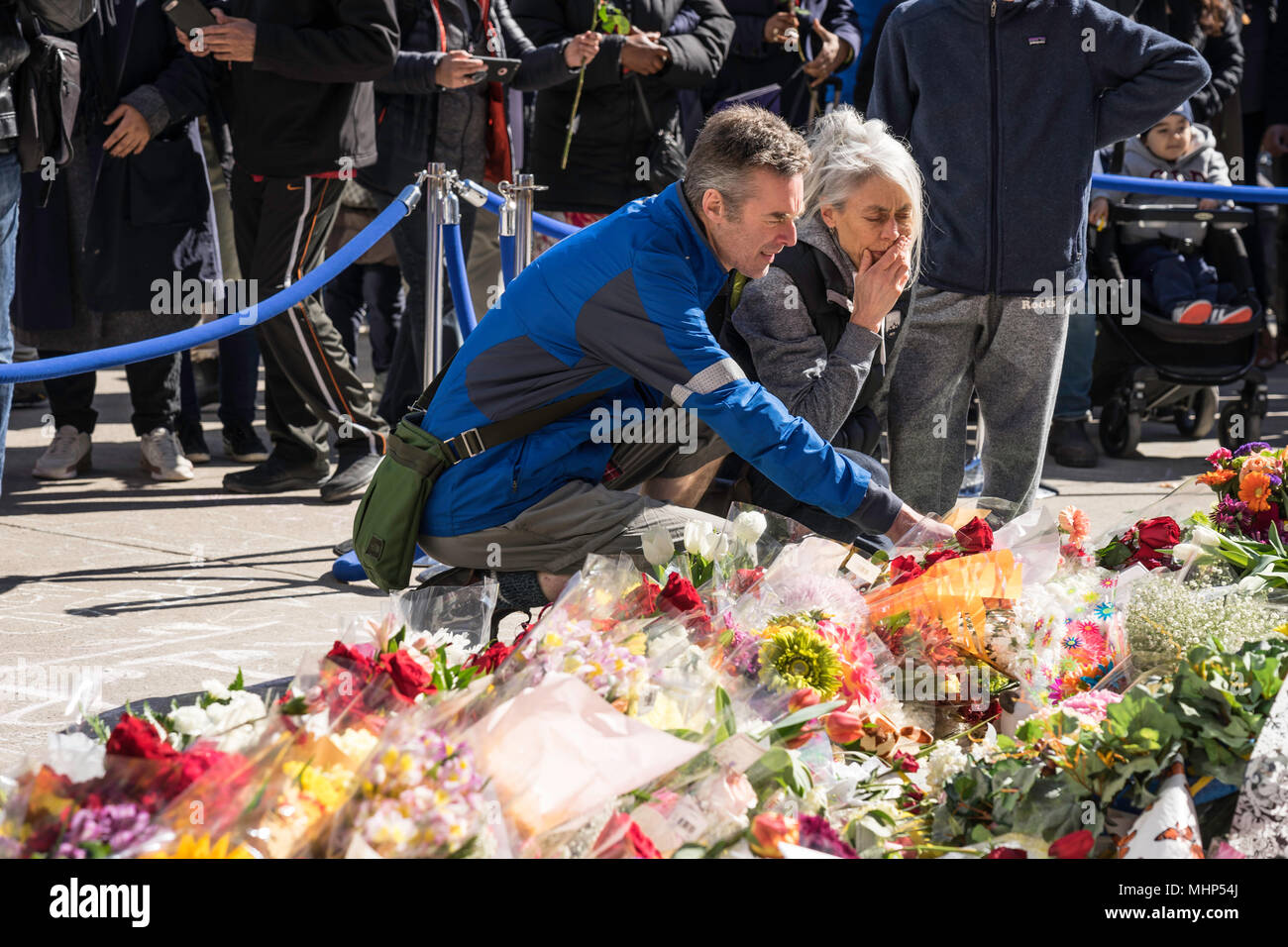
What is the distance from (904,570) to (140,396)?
12.9ft

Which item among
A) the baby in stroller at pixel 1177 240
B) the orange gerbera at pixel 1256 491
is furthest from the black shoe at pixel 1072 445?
the orange gerbera at pixel 1256 491

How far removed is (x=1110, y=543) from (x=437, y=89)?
337cm

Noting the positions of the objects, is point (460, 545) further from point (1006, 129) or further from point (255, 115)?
point (255, 115)

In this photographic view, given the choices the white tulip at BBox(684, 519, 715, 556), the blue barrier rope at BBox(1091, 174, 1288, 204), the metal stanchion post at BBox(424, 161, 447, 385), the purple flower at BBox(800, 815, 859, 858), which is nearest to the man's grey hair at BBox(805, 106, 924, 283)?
the white tulip at BBox(684, 519, 715, 556)

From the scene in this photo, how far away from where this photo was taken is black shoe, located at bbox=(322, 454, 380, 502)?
17.5 ft

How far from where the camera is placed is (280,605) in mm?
4090

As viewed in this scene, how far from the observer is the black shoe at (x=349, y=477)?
210 inches

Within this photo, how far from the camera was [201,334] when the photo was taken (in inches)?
158

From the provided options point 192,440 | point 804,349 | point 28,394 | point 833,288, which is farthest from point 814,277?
point 28,394

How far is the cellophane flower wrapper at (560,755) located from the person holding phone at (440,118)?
3850mm

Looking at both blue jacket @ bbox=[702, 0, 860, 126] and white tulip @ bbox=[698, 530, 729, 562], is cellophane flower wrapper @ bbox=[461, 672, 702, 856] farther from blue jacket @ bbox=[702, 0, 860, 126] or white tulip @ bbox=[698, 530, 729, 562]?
blue jacket @ bbox=[702, 0, 860, 126]

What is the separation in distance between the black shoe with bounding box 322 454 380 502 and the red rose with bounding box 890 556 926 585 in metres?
3.04

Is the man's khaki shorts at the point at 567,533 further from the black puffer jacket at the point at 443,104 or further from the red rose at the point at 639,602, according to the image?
the black puffer jacket at the point at 443,104
